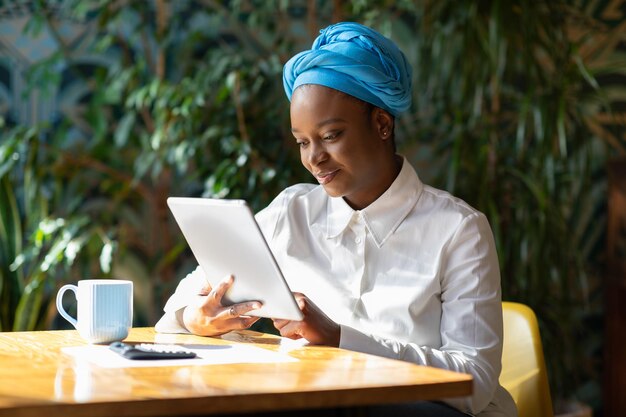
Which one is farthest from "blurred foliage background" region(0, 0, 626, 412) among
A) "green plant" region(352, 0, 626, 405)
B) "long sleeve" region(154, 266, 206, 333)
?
"long sleeve" region(154, 266, 206, 333)

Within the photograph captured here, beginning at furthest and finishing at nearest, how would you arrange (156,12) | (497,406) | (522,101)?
1. (156,12)
2. (522,101)
3. (497,406)

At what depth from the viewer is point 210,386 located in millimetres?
1291

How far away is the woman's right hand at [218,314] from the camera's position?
72.9 inches

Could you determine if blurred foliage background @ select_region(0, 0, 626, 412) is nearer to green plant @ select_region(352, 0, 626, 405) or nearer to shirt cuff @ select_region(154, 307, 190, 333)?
green plant @ select_region(352, 0, 626, 405)

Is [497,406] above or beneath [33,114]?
beneath

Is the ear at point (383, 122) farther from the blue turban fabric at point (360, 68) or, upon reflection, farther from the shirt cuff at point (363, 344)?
the shirt cuff at point (363, 344)

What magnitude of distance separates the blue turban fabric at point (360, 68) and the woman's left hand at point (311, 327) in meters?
0.50

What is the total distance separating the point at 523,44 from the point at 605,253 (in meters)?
1.22

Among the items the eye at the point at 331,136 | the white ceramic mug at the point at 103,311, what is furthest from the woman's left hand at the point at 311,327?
the eye at the point at 331,136

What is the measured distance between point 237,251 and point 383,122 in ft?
1.68

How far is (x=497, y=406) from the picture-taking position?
1904 mm

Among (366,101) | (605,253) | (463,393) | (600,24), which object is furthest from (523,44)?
(463,393)

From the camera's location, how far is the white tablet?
5.52 ft

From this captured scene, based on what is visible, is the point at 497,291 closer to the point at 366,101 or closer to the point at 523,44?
the point at 366,101
